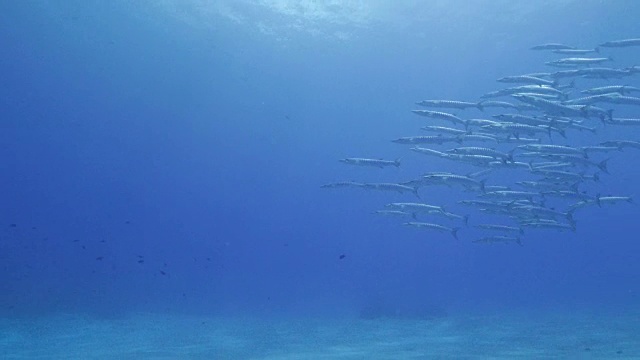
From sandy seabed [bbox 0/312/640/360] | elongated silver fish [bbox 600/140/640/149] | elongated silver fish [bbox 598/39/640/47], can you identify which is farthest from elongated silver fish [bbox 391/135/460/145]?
sandy seabed [bbox 0/312/640/360]

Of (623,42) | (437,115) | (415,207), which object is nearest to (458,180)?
(437,115)

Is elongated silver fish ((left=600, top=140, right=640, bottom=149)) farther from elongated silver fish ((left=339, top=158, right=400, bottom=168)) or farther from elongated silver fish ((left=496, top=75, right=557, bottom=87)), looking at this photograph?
elongated silver fish ((left=339, top=158, right=400, bottom=168))

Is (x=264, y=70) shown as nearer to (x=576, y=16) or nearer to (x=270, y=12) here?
(x=270, y=12)

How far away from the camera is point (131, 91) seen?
4016cm

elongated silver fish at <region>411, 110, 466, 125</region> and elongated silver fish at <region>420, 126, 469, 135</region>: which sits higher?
elongated silver fish at <region>420, 126, 469, 135</region>

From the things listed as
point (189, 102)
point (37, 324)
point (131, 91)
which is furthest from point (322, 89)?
point (37, 324)

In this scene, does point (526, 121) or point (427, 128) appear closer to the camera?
point (526, 121)

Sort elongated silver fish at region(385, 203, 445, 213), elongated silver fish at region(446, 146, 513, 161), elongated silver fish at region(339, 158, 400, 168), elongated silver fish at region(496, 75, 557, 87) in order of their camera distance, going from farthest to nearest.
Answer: elongated silver fish at region(385, 203, 445, 213) < elongated silver fish at region(339, 158, 400, 168) < elongated silver fish at region(496, 75, 557, 87) < elongated silver fish at region(446, 146, 513, 161)

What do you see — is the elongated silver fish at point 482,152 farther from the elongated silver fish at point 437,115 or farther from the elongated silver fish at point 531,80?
the elongated silver fish at point 531,80

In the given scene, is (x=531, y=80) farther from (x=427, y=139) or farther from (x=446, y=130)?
(x=427, y=139)

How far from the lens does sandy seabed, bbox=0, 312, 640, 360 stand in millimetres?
10469

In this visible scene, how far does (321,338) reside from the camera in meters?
13.2

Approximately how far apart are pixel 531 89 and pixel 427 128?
213cm

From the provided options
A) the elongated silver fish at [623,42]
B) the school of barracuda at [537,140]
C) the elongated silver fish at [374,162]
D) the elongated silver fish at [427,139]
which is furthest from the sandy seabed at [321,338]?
the elongated silver fish at [623,42]
